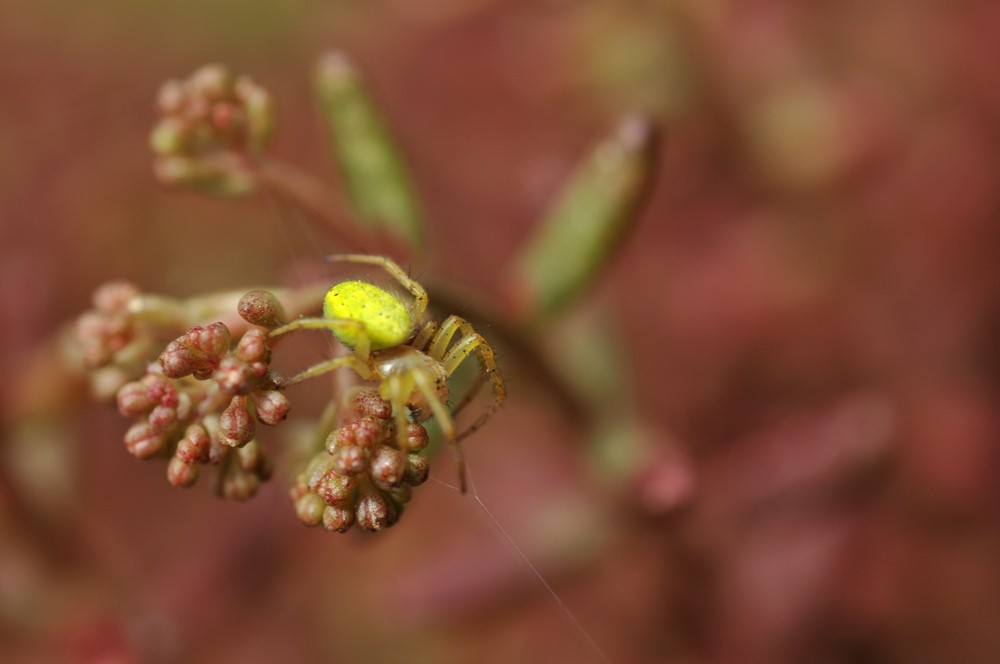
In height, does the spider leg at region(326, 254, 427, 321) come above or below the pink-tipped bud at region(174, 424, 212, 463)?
above

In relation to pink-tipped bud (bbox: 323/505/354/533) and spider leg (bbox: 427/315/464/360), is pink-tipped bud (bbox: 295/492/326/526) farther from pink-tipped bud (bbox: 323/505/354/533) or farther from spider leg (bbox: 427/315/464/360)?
spider leg (bbox: 427/315/464/360)

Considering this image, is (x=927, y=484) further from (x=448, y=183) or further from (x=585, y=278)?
(x=448, y=183)

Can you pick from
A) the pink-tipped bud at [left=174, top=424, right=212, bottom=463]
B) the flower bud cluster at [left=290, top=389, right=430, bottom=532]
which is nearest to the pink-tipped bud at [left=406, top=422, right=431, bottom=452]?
the flower bud cluster at [left=290, top=389, right=430, bottom=532]

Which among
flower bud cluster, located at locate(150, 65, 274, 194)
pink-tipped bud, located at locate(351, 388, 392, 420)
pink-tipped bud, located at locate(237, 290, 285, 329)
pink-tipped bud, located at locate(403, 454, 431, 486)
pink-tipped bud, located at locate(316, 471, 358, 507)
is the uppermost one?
flower bud cluster, located at locate(150, 65, 274, 194)

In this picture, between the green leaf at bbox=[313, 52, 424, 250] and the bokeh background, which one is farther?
the bokeh background

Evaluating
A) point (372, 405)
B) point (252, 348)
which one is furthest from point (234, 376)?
point (372, 405)

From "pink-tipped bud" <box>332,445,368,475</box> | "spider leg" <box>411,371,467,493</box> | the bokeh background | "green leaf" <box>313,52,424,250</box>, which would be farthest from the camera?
the bokeh background
